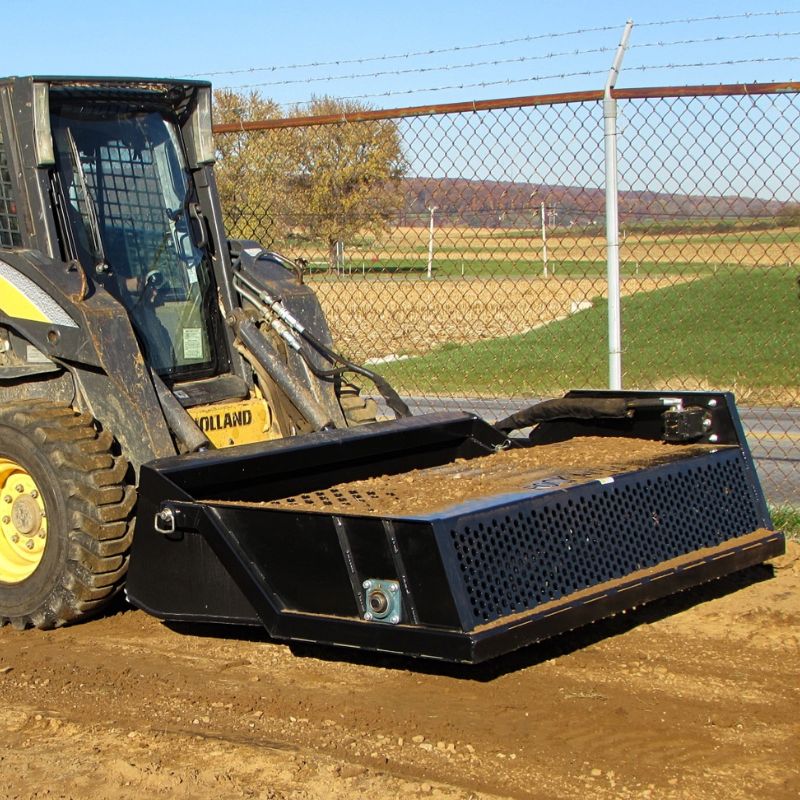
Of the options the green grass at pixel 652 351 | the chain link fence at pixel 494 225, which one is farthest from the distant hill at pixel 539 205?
the green grass at pixel 652 351

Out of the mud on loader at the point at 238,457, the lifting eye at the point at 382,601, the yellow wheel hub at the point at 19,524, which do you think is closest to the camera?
the lifting eye at the point at 382,601

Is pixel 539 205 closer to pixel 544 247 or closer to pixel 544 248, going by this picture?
pixel 544 247

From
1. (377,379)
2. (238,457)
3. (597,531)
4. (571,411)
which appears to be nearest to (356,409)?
(377,379)

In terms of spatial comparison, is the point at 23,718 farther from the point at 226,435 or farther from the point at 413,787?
the point at 226,435

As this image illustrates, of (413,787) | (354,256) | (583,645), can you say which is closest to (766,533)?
(583,645)

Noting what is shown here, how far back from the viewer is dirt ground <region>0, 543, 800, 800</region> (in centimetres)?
385

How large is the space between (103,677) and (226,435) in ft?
5.18

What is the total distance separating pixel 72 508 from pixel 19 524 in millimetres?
488

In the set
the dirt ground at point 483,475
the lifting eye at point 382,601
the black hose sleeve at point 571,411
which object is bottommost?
the lifting eye at point 382,601

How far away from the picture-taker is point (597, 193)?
7223mm

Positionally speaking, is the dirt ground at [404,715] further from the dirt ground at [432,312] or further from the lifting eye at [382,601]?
the dirt ground at [432,312]

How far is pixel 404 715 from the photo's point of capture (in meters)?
4.39

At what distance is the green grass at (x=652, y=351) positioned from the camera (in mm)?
14289

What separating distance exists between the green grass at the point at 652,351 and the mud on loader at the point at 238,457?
6918 millimetres
